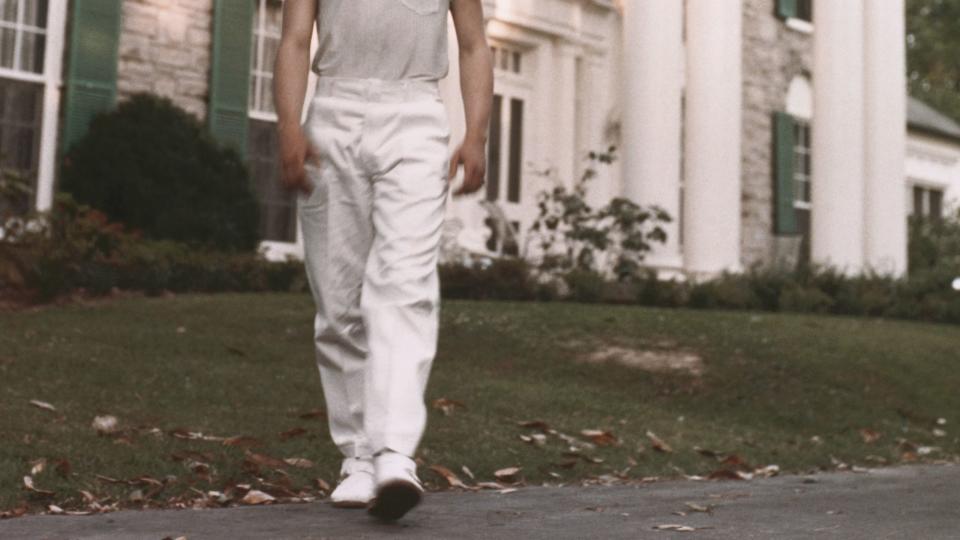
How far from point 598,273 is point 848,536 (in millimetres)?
10156

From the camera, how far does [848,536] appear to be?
395 cm

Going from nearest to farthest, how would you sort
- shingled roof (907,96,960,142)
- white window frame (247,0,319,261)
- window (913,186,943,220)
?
white window frame (247,0,319,261) < shingled roof (907,96,960,142) < window (913,186,943,220)

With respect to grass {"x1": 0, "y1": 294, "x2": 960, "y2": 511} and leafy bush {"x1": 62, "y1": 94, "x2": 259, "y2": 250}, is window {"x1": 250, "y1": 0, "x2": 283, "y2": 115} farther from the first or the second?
grass {"x1": 0, "y1": 294, "x2": 960, "y2": 511}

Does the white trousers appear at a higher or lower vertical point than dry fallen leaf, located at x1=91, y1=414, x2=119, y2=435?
higher

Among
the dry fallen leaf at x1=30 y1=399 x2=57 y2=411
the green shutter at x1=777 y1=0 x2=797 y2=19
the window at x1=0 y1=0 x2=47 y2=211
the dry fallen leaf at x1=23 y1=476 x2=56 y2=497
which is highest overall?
the green shutter at x1=777 y1=0 x2=797 y2=19

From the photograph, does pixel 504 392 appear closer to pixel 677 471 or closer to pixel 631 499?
pixel 677 471

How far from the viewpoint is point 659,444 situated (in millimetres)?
7078

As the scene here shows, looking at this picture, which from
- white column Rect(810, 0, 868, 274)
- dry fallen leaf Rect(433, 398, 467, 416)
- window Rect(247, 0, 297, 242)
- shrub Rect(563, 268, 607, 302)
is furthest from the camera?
white column Rect(810, 0, 868, 274)

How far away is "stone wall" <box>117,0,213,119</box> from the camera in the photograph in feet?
44.2

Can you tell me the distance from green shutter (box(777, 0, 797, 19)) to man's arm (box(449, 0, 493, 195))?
16912 millimetres

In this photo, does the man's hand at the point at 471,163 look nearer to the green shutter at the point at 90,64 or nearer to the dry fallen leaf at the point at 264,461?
the dry fallen leaf at the point at 264,461

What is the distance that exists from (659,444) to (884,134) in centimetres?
1293

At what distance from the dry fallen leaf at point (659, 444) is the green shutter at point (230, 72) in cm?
739

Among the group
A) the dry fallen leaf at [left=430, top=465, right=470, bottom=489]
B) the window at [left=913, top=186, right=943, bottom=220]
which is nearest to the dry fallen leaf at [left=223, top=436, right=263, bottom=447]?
the dry fallen leaf at [left=430, top=465, right=470, bottom=489]
